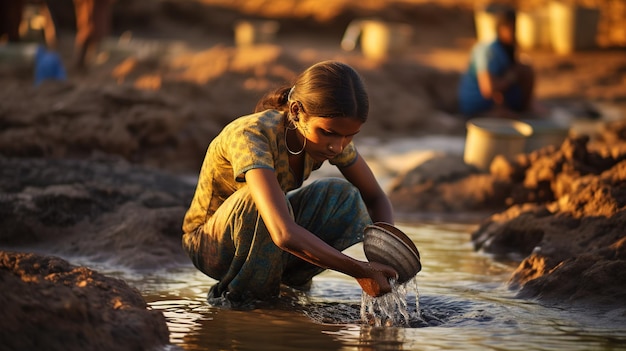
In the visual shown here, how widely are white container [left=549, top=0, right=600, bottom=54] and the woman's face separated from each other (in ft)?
47.2

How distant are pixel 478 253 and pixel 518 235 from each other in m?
0.26

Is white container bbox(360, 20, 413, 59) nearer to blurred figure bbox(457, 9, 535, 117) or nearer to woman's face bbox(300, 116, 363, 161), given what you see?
blurred figure bbox(457, 9, 535, 117)

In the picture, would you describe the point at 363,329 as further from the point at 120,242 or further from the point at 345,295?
the point at 120,242

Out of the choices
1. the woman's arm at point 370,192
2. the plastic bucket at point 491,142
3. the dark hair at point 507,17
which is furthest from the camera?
the dark hair at point 507,17

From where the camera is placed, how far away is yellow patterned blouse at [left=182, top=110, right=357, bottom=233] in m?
4.06

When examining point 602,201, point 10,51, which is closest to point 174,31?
point 10,51

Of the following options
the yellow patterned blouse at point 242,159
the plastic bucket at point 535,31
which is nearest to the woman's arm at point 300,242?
the yellow patterned blouse at point 242,159

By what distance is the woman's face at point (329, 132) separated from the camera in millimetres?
4004

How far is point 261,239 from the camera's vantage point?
4.16 m

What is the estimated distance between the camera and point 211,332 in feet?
13.0

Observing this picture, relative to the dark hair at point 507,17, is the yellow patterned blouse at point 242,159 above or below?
below

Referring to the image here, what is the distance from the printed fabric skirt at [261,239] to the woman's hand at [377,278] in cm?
43

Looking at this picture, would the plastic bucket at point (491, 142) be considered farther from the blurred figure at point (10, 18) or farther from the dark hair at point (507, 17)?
the blurred figure at point (10, 18)

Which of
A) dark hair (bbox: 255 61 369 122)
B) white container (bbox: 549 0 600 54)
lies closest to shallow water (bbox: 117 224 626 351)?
dark hair (bbox: 255 61 369 122)
